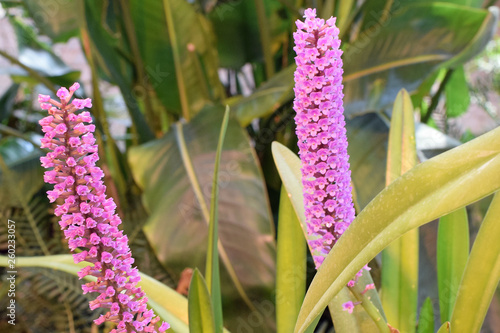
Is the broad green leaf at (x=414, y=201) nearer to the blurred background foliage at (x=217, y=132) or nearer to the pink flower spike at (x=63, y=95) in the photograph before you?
the pink flower spike at (x=63, y=95)

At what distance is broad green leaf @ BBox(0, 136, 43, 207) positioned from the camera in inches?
30.1

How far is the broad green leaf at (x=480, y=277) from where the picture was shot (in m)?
0.30

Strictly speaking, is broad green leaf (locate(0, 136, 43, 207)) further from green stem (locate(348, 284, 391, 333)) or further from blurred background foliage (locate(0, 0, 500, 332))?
green stem (locate(348, 284, 391, 333))

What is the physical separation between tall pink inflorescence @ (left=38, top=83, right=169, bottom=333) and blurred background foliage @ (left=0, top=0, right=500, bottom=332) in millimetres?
222

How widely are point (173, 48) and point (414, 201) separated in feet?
2.49

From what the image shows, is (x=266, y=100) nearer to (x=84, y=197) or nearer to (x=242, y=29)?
(x=242, y=29)

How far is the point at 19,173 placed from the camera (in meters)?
0.90

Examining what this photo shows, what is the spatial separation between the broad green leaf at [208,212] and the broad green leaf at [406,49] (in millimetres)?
199

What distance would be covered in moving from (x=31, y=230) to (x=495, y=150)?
73cm

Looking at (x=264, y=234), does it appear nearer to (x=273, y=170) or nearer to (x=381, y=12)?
(x=273, y=170)

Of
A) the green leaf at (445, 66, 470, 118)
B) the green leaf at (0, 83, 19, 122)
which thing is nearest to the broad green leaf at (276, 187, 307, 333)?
the green leaf at (445, 66, 470, 118)

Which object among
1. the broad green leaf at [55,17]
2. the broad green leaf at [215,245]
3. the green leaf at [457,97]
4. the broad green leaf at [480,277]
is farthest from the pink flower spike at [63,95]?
the green leaf at [457,97]

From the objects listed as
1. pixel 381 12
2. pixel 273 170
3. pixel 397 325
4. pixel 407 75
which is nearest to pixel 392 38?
pixel 407 75

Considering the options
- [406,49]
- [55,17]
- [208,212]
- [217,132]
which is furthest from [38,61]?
[406,49]
